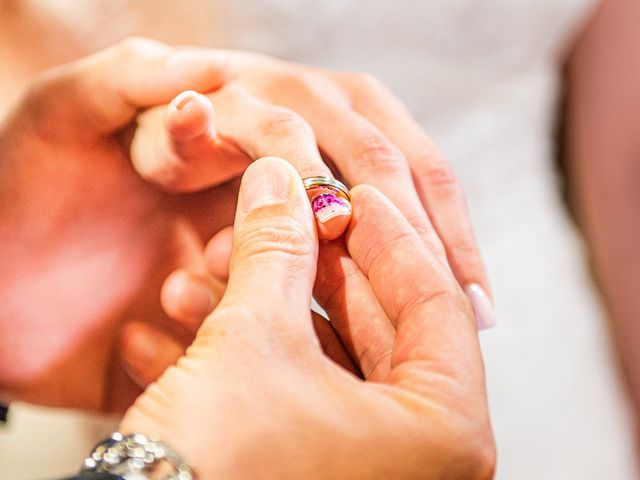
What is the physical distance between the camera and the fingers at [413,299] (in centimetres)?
37

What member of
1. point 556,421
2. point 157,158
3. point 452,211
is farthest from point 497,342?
point 157,158

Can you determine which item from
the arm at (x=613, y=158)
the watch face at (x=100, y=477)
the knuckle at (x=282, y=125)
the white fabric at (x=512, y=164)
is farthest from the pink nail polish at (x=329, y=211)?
the arm at (x=613, y=158)

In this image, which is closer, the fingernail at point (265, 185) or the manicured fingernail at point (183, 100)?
the fingernail at point (265, 185)

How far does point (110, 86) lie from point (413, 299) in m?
0.40

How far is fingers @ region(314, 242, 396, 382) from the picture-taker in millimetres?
450

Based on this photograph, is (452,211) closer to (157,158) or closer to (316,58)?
(157,158)

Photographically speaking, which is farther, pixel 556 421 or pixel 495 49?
pixel 495 49

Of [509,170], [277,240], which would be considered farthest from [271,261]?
[509,170]

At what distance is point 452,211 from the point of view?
2.04 feet

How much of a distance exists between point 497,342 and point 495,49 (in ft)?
1.48

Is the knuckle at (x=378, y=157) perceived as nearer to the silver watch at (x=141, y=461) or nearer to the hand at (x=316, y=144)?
→ the hand at (x=316, y=144)

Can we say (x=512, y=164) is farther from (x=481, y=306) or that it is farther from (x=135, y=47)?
(x=135, y=47)

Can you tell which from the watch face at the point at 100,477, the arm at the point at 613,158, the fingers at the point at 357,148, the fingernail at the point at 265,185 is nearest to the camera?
the watch face at the point at 100,477

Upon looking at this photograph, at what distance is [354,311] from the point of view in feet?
1.54
